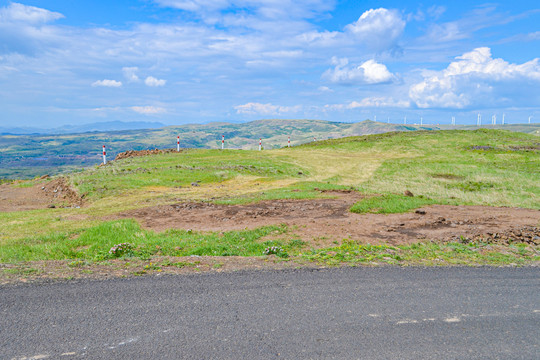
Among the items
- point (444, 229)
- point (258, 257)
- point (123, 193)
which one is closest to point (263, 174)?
point (123, 193)

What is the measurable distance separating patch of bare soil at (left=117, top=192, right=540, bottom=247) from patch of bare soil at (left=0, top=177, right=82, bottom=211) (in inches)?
323

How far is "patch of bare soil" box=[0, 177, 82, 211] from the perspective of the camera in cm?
2170

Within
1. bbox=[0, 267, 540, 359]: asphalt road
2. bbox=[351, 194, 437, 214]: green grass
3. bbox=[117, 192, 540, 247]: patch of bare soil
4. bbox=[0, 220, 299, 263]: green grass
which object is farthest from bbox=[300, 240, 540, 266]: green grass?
bbox=[351, 194, 437, 214]: green grass

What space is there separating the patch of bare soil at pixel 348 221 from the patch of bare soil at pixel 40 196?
820 centimetres

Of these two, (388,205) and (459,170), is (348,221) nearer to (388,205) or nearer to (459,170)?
(388,205)

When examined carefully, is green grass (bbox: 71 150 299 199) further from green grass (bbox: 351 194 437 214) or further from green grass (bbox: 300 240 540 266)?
green grass (bbox: 300 240 540 266)

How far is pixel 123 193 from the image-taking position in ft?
75.5

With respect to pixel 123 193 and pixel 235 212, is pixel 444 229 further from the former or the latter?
pixel 123 193

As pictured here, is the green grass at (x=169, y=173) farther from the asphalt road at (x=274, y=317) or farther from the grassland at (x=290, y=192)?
the asphalt road at (x=274, y=317)

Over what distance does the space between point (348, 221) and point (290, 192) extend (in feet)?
26.7

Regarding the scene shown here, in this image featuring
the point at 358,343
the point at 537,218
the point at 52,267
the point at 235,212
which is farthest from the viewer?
the point at 235,212

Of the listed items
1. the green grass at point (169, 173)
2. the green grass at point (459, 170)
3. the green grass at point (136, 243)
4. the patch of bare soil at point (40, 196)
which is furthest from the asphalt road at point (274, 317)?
the green grass at point (169, 173)

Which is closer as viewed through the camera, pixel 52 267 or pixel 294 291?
pixel 294 291

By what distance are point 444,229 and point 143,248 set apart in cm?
1187
